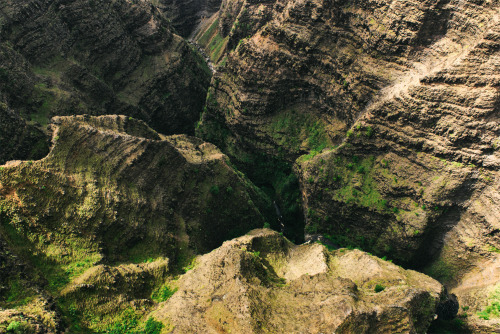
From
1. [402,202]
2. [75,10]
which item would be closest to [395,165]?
[402,202]

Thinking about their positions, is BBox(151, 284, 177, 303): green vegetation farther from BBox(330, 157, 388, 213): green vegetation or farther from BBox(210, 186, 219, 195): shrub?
BBox(330, 157, 388, 213): green vegetation

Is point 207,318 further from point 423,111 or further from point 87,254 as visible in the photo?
point 423,111

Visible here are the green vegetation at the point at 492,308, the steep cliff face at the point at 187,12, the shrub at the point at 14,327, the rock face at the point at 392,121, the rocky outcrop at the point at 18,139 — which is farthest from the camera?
the steep cliff face at the point at 187,12

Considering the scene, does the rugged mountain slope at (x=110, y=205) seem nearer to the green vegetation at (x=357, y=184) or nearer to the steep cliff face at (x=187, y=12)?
the green vegetation at (x=357, y=184)

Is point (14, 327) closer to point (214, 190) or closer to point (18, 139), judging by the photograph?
point (214, 190)

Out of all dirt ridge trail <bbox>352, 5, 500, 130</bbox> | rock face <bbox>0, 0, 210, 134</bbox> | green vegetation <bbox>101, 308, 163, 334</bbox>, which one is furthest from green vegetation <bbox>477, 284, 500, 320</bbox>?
rock face <bbox>0, 0, 210, 134</bbox>

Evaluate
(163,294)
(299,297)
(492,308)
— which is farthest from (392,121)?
(163,294)

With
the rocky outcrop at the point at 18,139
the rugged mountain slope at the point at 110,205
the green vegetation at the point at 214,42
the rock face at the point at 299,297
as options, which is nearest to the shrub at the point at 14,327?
the rugged mountain slope at the point at 110,205
